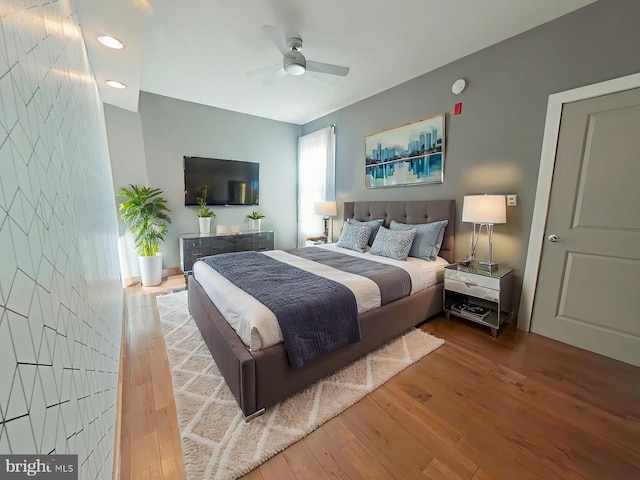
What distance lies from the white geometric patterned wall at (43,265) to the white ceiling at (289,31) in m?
1.26

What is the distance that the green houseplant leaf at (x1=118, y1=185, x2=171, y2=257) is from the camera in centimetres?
345

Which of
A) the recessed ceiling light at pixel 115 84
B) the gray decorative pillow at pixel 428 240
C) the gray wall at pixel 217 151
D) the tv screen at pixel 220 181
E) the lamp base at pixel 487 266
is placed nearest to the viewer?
the lamp base at pixel 487 266

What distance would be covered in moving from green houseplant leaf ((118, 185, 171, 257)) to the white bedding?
1557 mm

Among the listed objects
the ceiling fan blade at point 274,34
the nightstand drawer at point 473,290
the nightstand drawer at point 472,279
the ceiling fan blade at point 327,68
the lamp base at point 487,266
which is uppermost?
the ceiling fan blade at point 274,34

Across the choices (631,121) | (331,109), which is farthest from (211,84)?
(631,121)

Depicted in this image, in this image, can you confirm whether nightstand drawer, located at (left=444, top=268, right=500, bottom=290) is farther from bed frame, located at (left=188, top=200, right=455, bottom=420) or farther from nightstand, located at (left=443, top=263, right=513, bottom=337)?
bed frame, located at (left=188, top=200, right=455, bottom=420)

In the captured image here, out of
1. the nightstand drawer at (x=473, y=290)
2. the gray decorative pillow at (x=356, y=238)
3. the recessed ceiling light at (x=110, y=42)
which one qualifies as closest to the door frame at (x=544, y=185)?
the nightstand drawer at (x=473, y=290)

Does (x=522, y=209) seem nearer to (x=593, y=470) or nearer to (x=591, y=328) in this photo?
(x=591, y=328)

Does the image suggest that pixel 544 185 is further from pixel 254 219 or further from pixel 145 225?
pixel 145 225

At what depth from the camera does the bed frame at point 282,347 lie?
143 centimetres

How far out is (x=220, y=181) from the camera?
4453mm

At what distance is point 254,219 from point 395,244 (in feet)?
9.28

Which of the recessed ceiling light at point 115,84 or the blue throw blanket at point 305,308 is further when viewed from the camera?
the recessed ceiling light at point 115,84

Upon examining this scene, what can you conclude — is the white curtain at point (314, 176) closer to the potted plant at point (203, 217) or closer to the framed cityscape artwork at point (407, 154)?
the framed cityscape artwork at point (407, 154)
